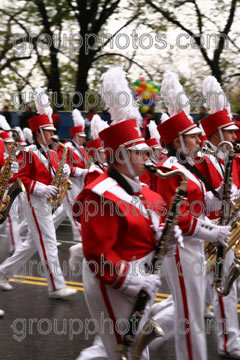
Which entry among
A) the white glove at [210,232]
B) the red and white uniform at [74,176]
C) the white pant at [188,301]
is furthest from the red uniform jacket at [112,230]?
the red and white uniform at [74,176]

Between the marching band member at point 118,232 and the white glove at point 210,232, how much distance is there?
59 cm

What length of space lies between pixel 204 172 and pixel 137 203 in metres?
1.68

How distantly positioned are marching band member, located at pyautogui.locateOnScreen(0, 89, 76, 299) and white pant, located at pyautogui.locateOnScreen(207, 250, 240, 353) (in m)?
2.15

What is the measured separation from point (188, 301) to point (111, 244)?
1242mm

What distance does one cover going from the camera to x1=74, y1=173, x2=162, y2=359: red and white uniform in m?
3.48

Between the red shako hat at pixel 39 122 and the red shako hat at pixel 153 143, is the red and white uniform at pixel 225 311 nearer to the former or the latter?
the red shako hat at pixel 39 122

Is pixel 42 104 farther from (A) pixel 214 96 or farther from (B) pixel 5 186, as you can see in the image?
(A) pixel 214 96

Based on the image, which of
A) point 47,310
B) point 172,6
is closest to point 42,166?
point 47,310

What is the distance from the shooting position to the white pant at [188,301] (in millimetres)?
4430

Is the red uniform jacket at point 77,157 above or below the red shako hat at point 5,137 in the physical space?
below

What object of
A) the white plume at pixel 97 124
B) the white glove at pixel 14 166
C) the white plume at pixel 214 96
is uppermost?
the white plume at pixel 214 96

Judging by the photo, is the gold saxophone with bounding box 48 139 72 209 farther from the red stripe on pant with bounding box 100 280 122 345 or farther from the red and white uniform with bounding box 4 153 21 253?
the red stripe on pant with bounding box 100 280 122 345

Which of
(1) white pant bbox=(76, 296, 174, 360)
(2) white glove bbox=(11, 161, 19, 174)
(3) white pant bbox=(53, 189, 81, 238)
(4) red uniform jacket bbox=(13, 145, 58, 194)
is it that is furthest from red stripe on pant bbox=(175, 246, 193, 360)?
(3) white pant bbox=(53, 189, 81, 238)

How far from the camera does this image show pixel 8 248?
368 inches
